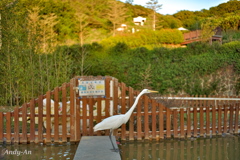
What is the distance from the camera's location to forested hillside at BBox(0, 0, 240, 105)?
32.6ft

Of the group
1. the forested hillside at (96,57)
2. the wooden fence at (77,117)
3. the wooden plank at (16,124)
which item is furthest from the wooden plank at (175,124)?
the forested hillside at (96,57)

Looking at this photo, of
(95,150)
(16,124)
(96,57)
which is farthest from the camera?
(96,57)

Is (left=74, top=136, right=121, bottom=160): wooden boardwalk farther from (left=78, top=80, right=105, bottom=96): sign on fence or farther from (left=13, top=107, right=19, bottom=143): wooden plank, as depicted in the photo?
(left=13, top=107, right=19, bottom=143): wooden plank

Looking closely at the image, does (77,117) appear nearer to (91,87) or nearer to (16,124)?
(91,87)

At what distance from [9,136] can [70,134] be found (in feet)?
4.36

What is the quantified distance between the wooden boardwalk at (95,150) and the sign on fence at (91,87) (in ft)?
3.26

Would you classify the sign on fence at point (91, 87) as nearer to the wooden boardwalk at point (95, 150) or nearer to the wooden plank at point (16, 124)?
the wooden boardwalk at point (95, 150)

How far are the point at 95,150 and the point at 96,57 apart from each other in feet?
41.2

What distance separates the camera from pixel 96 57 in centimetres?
1698

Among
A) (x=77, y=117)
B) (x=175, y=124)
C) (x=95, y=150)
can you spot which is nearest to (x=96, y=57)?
(x=77, y=117)

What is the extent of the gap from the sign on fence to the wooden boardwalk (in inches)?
39.1

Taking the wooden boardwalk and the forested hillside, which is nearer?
the wooden boardwalk

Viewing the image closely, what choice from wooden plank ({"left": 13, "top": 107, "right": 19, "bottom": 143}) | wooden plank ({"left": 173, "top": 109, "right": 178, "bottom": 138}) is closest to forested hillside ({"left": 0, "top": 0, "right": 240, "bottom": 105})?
wooden plank ({"left": 13, "top": 107, "right": 19, "bottom": 143})

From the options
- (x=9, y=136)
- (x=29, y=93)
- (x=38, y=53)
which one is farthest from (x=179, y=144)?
(x=38, y=53)
